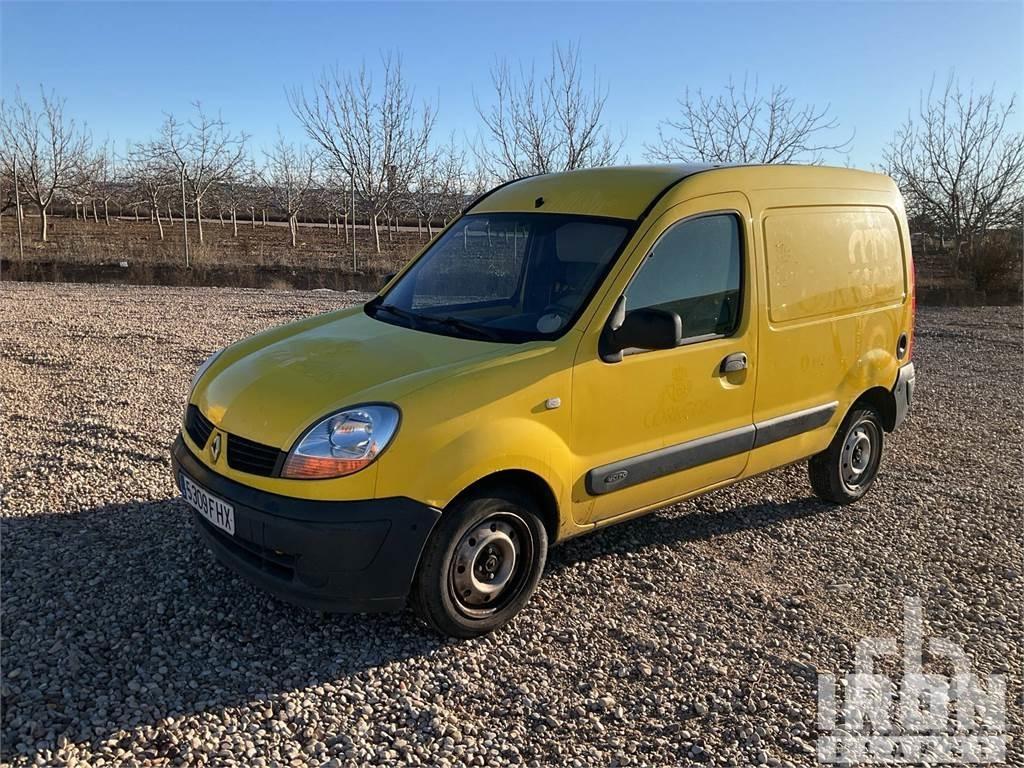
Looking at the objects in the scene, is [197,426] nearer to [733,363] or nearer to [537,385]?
[537,385]

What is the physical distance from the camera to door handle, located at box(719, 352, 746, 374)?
4.23 m

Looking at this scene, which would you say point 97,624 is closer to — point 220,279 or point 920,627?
point 920,627

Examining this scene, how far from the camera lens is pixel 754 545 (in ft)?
15.9

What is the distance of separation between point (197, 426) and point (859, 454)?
171 inches

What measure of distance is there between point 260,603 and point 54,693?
3.09 feet

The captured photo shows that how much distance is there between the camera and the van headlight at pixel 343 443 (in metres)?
3.20

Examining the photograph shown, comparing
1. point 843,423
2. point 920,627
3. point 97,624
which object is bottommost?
point 920,627

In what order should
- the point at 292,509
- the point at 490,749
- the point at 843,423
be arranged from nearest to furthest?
the point at 490,749 → the point at 292,509 → the point at 843,423

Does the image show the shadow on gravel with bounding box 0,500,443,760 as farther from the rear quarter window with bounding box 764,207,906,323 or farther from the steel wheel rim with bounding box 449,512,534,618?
the rear quarter window with bounding box 764,207,906,323

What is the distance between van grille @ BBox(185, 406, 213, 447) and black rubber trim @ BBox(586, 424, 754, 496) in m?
1.80

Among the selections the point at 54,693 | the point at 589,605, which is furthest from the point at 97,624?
the point at 589,605

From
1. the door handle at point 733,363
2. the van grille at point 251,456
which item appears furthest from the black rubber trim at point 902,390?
the van grille at point 251,456

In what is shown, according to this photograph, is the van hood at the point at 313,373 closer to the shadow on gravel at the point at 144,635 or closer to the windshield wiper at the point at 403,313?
the windshield wiper at the point at 403,313

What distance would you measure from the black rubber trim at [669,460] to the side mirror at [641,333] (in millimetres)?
558
